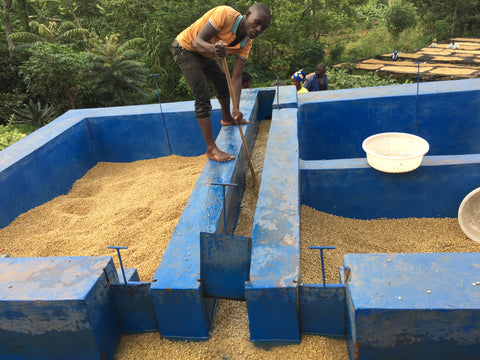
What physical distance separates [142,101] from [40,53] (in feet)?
9.68

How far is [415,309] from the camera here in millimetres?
1753

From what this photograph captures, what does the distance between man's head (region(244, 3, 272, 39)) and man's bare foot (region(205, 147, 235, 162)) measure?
1.05m

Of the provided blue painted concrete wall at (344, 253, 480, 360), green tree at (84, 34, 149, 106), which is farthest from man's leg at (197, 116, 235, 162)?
green tree at (84, 34, 149, 106)

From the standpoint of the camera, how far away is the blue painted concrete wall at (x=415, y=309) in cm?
176

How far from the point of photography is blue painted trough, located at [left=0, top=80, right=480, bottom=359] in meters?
2.04

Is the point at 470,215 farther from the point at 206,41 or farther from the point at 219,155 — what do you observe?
the point at 206,41

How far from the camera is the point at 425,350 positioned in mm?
1873

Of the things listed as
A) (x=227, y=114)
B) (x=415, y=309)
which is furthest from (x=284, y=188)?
(x=227, y=114)

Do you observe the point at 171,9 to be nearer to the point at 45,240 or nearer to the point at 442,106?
the point at 442,106

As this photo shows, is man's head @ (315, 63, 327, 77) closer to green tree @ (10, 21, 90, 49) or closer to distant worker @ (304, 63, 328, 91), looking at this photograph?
distant worker @ (304, 63, 328, 91)

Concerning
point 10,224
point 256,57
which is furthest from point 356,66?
point 10,224

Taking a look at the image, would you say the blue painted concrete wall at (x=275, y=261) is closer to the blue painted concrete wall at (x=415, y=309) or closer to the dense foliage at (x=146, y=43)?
the blue painted concrete wall at (x=415, y=309)

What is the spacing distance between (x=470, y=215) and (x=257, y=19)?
7.94ft

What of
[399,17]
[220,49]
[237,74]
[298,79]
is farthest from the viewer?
[399,17]
